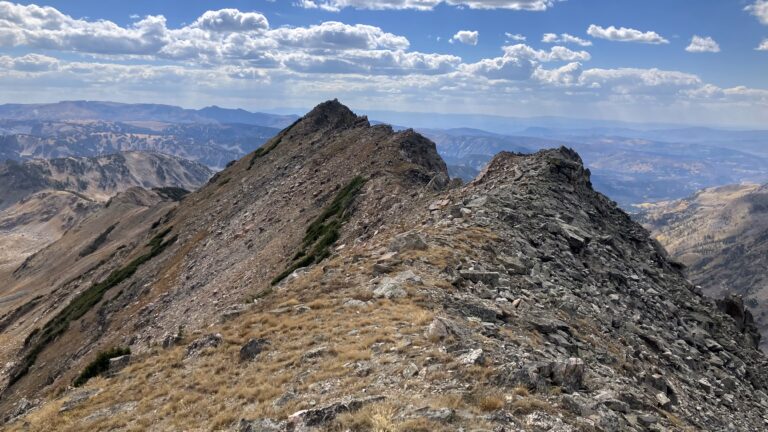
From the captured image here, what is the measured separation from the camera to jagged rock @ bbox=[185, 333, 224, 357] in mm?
20328

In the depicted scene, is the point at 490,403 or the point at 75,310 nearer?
the point at 490,403

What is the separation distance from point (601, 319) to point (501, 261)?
5276 mm

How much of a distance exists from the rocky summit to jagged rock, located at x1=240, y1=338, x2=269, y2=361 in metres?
0.07

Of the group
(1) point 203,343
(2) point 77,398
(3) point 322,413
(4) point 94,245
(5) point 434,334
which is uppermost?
(5) point 434,334

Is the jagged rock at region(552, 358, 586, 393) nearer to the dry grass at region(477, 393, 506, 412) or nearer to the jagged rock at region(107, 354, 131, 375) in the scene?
the dry grass at region(477, 393, 506, 412)

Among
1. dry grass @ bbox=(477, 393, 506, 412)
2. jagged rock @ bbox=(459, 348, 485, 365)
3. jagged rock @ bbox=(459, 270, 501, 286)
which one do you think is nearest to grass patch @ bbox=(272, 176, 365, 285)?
jagged rock @ bbox=(459, 270, 501, 286)

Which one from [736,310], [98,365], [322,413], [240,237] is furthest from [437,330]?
[240,237]

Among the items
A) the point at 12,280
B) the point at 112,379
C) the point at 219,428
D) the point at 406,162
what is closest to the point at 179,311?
the point at 112,379

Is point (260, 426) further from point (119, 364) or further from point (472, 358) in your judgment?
point (119, 364)

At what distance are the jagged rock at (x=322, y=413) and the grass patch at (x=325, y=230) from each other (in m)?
23.9

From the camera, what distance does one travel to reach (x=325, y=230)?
46.4 metres

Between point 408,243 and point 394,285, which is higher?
point 408,243

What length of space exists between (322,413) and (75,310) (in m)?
62.5

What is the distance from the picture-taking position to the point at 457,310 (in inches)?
783
